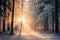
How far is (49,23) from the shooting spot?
786cm

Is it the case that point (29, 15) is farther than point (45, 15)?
Yes

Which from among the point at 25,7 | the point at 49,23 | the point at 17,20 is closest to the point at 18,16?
the point at 17,20

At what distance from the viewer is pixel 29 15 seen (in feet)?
28.9

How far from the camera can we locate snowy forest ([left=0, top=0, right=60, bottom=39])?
7.75 meters

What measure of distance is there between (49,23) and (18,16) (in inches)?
71.6

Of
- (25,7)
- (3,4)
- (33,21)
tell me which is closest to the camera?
(3,4)

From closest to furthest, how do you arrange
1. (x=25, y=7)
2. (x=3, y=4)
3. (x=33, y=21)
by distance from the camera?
(x=3, y=4) → (x=33, y=21) → (x=25, y=7)

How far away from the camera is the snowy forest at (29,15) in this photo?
7746 millimetres

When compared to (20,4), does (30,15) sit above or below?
below

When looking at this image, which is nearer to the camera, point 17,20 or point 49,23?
point 49,23

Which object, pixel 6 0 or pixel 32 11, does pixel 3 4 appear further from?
pixel 32 11

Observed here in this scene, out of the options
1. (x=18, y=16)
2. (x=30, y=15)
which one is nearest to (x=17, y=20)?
(x=18, y=16)

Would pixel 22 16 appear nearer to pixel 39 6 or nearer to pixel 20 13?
pixel 20 13

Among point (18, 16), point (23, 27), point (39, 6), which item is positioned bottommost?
point (23, 27)
